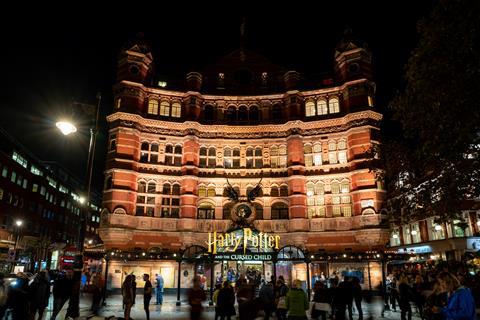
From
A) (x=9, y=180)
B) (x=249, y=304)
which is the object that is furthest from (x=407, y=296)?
(x=9, y=180)

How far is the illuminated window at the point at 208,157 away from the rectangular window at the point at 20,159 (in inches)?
1388

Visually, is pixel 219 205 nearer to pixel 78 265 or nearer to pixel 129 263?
pixel 129 263

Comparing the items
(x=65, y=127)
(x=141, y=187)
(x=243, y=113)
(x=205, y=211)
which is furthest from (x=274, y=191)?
(x=65, y=127)

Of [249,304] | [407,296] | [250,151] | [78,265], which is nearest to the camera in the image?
[249,304]

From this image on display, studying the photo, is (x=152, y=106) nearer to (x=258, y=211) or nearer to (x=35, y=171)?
(x=258, y=211)

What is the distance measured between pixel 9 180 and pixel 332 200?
A: 1762 inches

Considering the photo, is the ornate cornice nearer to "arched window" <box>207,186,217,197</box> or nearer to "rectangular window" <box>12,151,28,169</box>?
"arched window" <box>207,186,217,197</box>

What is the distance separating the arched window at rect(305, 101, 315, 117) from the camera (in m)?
39.1

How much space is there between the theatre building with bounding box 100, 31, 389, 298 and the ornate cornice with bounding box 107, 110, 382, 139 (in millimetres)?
100

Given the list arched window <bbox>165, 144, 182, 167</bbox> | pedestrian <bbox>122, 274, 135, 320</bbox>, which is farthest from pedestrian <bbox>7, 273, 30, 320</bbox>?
arched window <bbox>165, 144, 182, 167</bbox>

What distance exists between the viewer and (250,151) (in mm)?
38844

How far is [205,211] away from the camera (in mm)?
36875

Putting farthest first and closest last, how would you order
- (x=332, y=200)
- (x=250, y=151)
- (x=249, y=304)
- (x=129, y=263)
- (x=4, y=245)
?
(x=4, y=245)
(x=250, y=151)
(x=332, y=200)
(x=129, y=263)
(x=249, y=304)

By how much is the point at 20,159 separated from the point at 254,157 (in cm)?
4154
